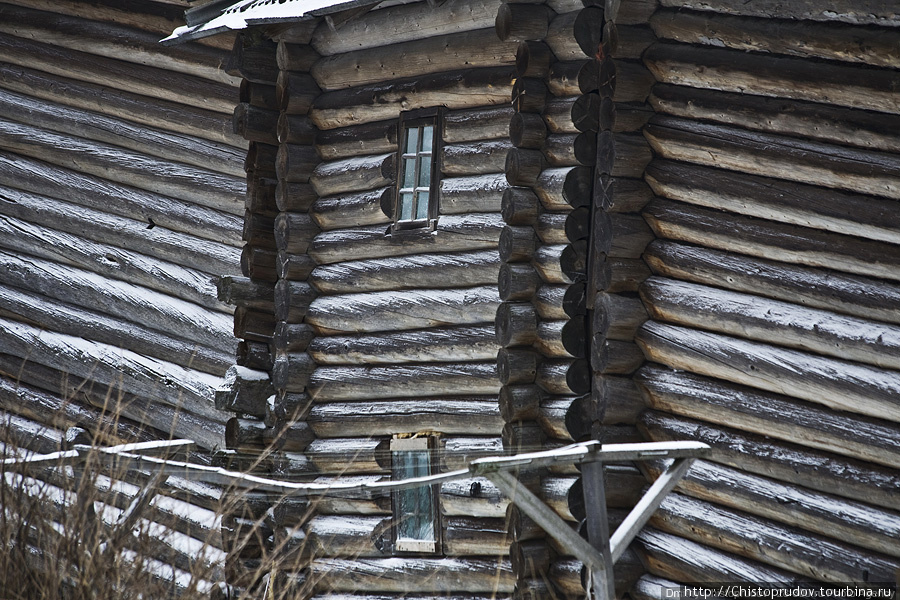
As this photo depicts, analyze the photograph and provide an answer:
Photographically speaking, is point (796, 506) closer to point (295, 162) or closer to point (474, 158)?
point (474, 158)

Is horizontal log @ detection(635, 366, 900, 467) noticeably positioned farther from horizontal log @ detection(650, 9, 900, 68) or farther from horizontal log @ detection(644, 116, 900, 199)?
horizontal log @ detection(650, 9, 900, 68)

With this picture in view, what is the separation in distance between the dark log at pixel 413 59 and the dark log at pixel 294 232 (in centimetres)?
121

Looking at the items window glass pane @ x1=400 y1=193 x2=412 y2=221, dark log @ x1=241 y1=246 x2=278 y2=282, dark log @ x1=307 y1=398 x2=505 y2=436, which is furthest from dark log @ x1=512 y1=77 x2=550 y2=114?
dark log @ x1=241 y1=246 x2=278 y2=282

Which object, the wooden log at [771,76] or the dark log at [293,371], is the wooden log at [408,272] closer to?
the dark log at [293,371]

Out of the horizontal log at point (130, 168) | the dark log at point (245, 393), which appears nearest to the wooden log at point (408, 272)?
the dark log at point (245, 393)

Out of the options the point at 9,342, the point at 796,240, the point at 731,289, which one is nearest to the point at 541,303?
the point at 731,289

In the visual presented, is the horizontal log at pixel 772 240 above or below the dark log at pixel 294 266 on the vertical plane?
below

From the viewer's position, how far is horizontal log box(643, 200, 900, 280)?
6.67m

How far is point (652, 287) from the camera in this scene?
7.81 metres

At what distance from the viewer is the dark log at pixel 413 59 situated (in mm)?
8914

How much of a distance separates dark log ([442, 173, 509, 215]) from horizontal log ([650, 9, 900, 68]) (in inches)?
69.7

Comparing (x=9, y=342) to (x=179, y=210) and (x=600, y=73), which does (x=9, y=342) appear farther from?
(x=600, y=73)

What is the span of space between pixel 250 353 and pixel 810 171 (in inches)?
228

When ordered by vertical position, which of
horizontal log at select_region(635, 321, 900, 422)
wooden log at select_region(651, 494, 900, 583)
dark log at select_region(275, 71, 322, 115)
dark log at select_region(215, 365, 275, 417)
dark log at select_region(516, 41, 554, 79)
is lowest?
wooden log at select_region(651, 494, 900, 583)
